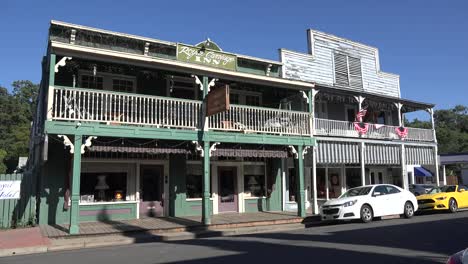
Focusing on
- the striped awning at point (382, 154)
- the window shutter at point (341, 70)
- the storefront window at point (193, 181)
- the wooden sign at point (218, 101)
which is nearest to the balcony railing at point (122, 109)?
the wooden sign at point (218, 101)

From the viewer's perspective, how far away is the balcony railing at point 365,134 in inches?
790

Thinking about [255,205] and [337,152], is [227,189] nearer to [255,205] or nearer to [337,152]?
[255,205]

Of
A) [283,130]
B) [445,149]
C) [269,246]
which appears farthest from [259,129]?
[445,149]

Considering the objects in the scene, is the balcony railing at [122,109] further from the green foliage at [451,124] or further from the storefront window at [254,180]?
the green foliage at [451,124]

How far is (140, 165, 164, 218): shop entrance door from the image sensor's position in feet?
52.6

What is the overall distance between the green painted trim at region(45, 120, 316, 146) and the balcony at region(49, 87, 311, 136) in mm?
169

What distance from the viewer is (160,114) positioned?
47.5 ft

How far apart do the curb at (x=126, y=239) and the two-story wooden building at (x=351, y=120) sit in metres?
6.02

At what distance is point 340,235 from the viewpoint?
11.3 m

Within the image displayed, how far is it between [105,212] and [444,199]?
14.3 m

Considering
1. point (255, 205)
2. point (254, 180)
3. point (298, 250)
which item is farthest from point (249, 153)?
point (298, 250)

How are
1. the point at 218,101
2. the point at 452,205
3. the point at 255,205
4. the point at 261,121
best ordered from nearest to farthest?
the point at 218,101 → the point at 261,121 → the point at 452,205 → the point at 255,205

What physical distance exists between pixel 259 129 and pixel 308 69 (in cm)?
672

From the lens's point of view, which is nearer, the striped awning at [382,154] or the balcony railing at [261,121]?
the balcony railing at [261,121]
